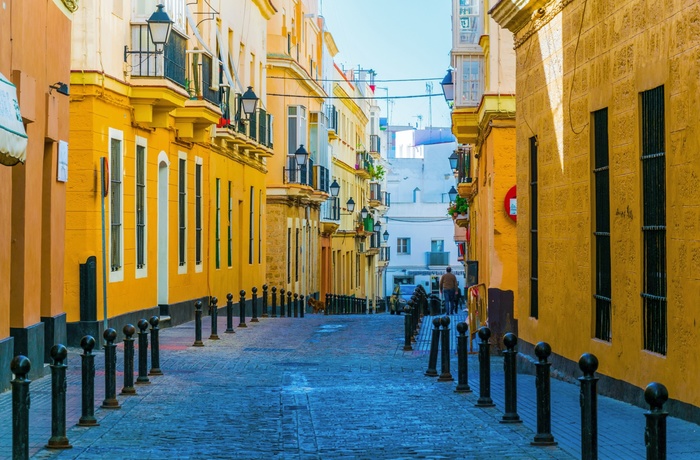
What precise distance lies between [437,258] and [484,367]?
7600 centimetres

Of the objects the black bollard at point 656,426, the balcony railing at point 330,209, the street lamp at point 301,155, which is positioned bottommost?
the black bollard at point 656,426

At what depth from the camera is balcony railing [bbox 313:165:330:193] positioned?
44.7 metres

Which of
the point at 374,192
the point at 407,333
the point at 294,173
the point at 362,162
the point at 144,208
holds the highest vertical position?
the point at 362,162

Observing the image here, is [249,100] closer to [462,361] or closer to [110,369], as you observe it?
[462,361]

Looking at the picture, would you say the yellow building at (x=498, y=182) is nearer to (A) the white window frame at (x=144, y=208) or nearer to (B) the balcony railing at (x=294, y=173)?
(A) the white window frame at (x=144, y=208)

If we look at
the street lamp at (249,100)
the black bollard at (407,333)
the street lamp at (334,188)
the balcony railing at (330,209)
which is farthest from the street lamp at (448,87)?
the balcony railing at (330,209)

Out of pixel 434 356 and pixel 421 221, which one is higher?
pixel 421 221

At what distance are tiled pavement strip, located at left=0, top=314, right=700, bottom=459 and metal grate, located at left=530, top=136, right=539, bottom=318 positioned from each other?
3.74ft

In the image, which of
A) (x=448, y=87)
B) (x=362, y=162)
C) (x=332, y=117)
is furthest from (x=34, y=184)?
(x=362, y=162)

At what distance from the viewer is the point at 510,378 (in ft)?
35.5

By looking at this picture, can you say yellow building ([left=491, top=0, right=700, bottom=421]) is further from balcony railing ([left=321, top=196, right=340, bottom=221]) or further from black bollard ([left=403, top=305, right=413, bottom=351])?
balcony railing ([left=321, top=196, right=340, bottom=221])

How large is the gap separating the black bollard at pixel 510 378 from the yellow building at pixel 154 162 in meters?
10.0

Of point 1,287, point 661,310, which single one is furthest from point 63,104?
point 661,310

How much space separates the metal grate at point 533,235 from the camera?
1712cm
